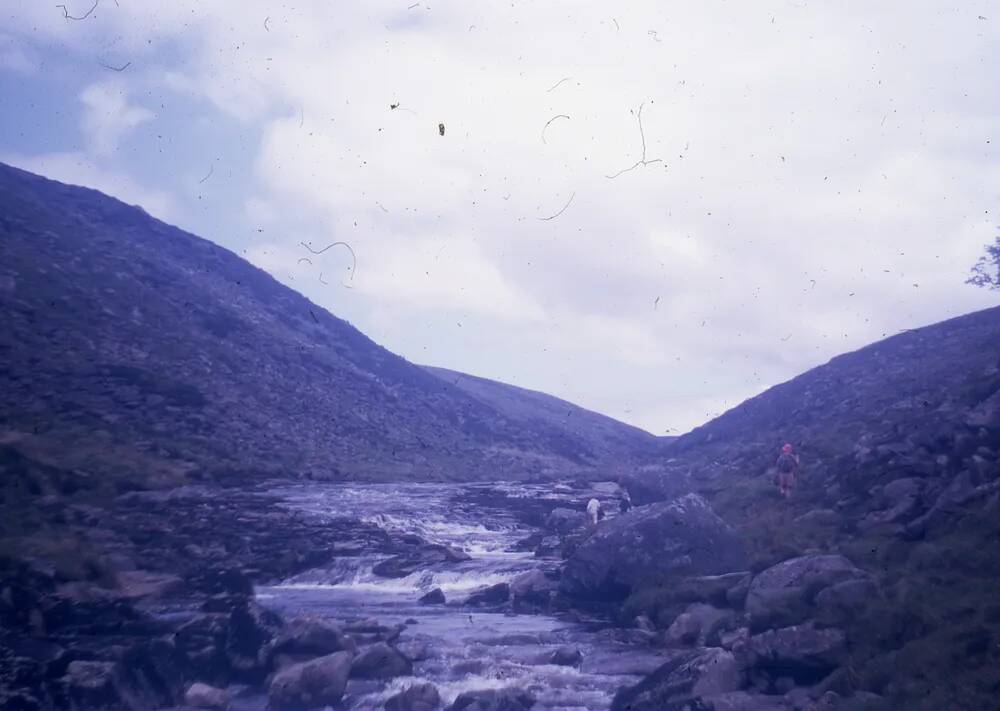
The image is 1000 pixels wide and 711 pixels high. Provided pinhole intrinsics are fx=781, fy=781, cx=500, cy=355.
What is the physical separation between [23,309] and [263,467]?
15.9 meters

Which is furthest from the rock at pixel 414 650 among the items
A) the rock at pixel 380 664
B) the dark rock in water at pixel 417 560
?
the dark rock in water at pixel 417 560

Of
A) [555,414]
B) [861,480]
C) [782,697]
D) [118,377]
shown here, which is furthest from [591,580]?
[555,414]

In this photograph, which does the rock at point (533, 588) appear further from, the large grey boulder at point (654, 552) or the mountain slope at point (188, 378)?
the mountain slope at point (188, 378)

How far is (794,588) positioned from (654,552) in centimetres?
568

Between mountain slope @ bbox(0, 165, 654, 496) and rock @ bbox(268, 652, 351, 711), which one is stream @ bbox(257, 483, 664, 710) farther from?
mountain slope @ bbox(0, 165, 654, 496)

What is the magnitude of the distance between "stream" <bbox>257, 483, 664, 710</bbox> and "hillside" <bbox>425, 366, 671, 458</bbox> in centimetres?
4347

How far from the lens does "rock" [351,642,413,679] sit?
12.5 metres

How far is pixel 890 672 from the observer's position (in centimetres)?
864

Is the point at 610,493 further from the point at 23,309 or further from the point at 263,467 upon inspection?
the point at 23,309

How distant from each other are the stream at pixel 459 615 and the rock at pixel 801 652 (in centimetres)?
249

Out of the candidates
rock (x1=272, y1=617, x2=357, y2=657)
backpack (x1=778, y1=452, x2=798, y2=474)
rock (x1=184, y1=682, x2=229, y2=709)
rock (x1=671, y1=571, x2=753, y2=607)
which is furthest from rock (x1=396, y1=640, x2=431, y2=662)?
backpack (x1=778, y1=452, x2=798, y2=474)

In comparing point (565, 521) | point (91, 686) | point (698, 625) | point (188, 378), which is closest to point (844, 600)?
point (698, 625)

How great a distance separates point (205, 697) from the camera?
11008 millimetres

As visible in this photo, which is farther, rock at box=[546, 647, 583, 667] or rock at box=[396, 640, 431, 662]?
rock at box=[396, 640, 431, 662]
